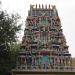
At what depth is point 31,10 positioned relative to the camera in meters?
29.1

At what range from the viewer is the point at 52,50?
26766mm

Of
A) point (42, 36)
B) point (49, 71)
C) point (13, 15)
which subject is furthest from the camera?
point (42, 36)

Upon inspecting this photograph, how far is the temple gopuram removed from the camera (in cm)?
2595

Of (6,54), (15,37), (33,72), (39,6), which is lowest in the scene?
(33,72)

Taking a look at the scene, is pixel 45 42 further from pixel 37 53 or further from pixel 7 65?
pixel 7 65

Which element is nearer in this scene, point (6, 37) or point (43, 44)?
point (6, 37)

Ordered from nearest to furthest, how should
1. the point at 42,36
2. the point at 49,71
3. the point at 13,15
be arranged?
the point at 49,71 → the point at 13,15 → the point at 42,36

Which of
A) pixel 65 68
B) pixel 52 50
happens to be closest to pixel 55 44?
pixel 52 50

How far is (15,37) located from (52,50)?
13.1 ft

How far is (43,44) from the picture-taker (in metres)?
27.1

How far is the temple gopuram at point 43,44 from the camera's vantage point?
A: 85.1ft

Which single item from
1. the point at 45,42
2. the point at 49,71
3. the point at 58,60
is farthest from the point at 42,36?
the point at 49,71

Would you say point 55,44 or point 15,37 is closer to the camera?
point 15,37

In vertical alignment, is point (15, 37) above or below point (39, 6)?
below
